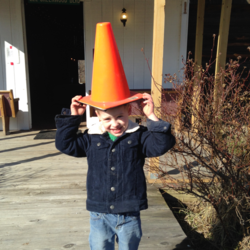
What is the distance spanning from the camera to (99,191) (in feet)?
4.50

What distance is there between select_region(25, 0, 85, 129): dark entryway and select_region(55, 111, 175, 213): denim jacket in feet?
16.0

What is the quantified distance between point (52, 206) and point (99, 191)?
135cm

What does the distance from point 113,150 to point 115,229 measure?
428 millimetres

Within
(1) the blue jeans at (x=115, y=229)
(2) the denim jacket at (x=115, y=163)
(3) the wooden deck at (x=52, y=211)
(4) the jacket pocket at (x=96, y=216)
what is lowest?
(3) the wooden deck at (x=52, y=211)

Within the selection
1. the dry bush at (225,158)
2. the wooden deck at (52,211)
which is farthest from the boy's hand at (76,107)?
the wooden deck at (52,211)

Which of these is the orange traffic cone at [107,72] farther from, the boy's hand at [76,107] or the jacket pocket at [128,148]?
the jacket pocket at [128,148]

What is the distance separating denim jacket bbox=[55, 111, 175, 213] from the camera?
135cm

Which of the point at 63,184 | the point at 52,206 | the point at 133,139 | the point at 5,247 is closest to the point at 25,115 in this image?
the point at 63,184

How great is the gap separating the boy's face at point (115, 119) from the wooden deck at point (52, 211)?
113cm

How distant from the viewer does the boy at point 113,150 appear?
132 cm

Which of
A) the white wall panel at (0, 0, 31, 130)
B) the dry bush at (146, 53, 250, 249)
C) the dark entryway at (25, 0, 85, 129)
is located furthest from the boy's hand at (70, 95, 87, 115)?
the dark entryway at (25, 0, 85, 129)

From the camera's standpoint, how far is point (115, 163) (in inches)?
53.2

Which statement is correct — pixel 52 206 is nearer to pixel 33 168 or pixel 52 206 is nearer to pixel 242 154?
pixel 33 168

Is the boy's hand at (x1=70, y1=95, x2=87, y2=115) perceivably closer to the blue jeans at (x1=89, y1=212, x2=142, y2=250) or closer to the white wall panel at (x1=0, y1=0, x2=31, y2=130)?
the blue jeans at (x1=89, y1=212, x2=142, y2=250)
